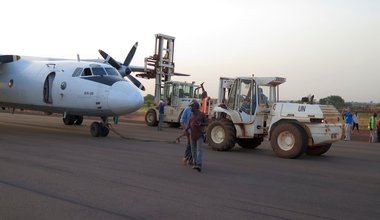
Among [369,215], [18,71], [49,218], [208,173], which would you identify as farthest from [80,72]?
[369,215]

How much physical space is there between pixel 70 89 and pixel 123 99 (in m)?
2.61

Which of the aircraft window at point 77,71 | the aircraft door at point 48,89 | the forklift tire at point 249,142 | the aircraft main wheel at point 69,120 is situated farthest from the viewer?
the aircraft main wheel at point 69,120

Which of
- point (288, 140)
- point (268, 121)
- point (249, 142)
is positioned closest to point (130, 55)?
point (249, 142)

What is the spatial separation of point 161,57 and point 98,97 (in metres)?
13.3

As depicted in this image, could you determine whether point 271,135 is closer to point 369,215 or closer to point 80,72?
point 369,215

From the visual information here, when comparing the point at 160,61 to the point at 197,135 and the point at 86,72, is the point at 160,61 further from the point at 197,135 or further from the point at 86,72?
the point at 197,135

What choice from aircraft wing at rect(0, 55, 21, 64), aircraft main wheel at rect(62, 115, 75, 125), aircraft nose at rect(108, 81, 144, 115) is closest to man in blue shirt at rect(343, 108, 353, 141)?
aircraft nose at rect(108, 81, 144, 115)

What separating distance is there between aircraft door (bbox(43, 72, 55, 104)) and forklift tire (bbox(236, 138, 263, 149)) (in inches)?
308

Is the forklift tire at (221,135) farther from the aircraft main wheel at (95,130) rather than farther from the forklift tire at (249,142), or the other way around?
the aircraft main wheel at (95,130)

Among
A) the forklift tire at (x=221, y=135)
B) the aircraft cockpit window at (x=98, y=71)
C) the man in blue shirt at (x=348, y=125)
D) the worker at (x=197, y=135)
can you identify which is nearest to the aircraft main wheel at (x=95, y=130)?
the aircraft cockpit window at (x=98, y=71)

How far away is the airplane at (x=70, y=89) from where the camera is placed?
50.3 feet

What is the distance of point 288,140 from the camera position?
41.5 ft

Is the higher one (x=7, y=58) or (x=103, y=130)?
(x=7, y=58)

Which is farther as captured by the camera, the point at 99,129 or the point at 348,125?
the point at 348,125
